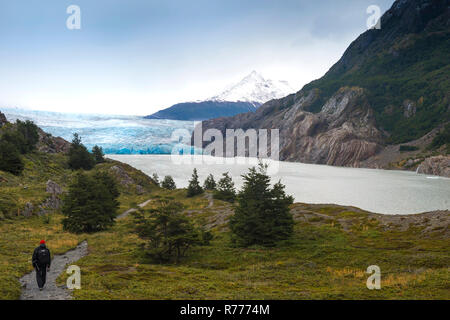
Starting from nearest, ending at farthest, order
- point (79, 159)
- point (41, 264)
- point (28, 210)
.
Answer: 1. point (41, 264)
2. point (28, 210)
3. point (79, 159)

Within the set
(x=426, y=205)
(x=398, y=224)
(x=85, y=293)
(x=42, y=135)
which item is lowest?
(x=426, y=205)

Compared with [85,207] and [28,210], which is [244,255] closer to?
[85,207]

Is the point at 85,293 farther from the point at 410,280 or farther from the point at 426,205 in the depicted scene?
the point at 426,205

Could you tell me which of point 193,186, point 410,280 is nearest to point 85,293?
point 410,280

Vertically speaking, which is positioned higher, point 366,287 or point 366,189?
point 366,287

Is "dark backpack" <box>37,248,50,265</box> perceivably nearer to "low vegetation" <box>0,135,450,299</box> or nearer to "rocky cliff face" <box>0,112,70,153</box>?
"low vegetation" <box>0,135,450,299</box>

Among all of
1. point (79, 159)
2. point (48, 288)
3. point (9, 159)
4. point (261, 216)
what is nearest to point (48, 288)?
point (48, 288)
